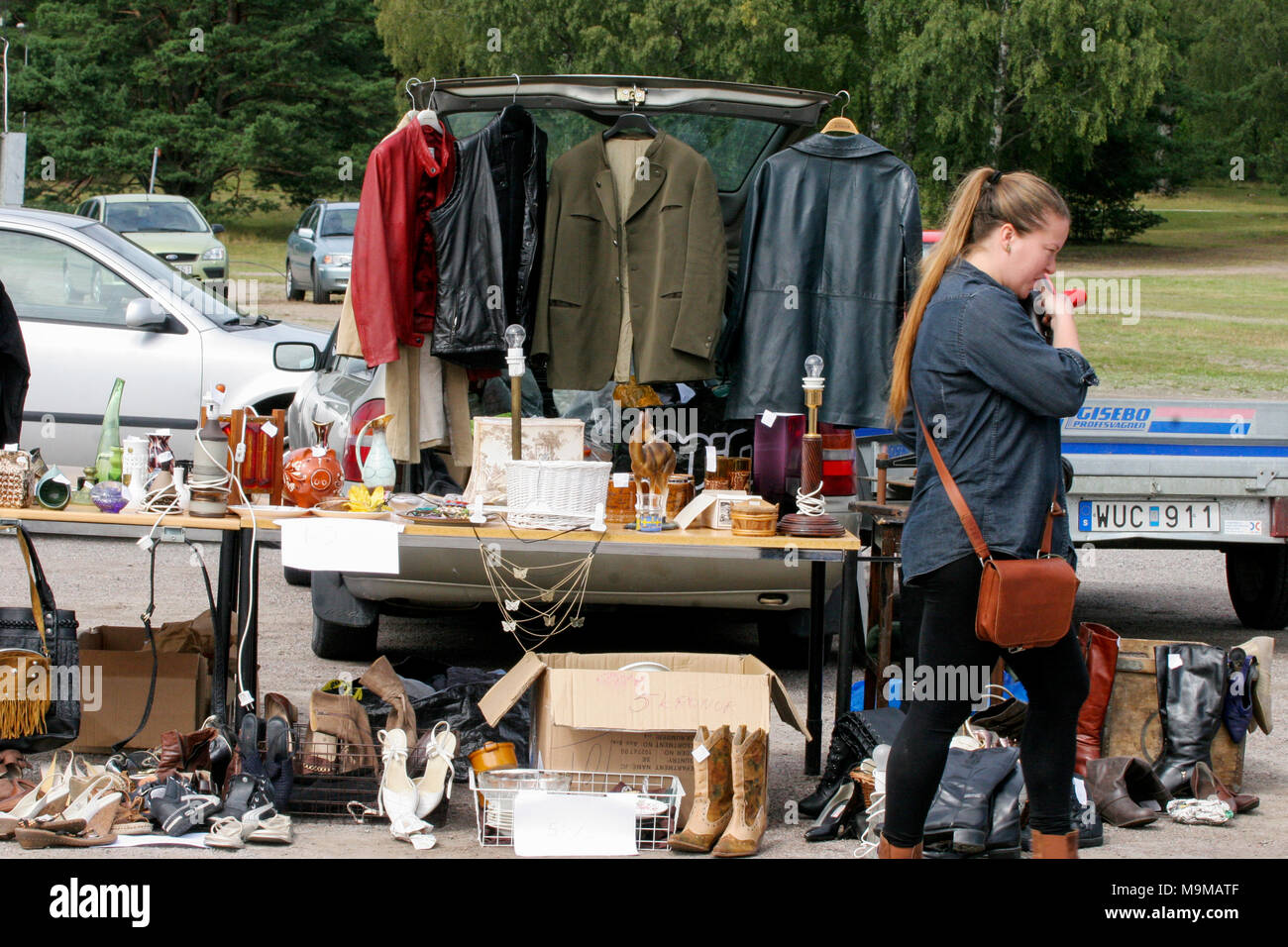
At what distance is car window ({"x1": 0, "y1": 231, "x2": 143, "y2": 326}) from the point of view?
8.38 m

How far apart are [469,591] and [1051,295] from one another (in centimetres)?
262

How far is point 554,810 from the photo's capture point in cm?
420

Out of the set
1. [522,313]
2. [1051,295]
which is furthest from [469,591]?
[1051,295]

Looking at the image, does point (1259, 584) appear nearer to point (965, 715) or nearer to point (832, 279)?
point (832, 279)

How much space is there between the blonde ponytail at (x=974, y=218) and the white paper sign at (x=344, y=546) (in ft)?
5.79

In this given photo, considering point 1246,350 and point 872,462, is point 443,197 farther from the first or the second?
point 1246,350

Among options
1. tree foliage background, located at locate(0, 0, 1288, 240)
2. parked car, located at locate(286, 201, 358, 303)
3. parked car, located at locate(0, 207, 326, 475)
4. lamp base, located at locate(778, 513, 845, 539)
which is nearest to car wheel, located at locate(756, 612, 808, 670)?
lamp base, located at locate(778, 513, 845, 539)

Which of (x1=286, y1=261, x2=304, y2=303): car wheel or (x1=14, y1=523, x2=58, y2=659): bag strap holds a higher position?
(x1=286, y1=261, x2=304, y2=303): car wheel

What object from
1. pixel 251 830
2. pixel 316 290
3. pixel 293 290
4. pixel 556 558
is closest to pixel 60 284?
pixel 556 558

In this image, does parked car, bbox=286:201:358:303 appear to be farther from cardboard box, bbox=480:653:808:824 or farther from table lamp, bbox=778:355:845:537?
cardboard box, bbox=480:653:808:824

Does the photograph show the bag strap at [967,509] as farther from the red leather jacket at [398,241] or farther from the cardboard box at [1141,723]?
the red leather jacket at [398,241]

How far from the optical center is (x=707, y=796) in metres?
4.26

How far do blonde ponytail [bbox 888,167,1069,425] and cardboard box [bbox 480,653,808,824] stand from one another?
1.19 meters

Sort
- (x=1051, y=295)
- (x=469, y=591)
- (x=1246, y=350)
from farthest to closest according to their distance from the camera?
(x=1246, y=350), (x=469, y=591), (x=1051, y=295)
